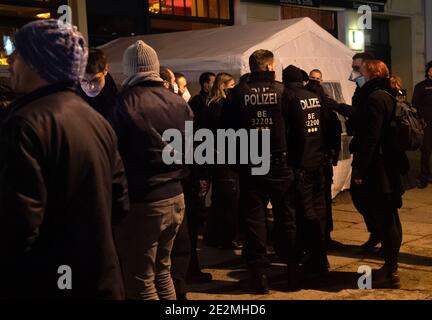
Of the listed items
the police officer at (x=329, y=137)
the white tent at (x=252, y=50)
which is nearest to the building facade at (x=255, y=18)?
the white tent at (x=252, y=50)

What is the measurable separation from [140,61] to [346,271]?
303cm

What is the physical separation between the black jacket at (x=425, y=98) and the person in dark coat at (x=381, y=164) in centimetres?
603

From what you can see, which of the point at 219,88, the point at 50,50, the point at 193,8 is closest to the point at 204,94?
the point at 219,88

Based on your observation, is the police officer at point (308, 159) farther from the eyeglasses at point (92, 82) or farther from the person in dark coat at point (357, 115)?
the eyeglasses at point (92, 82)

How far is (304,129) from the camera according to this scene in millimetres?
5848

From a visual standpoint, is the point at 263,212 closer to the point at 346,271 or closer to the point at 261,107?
the point at 261,107

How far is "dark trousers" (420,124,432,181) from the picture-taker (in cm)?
1153

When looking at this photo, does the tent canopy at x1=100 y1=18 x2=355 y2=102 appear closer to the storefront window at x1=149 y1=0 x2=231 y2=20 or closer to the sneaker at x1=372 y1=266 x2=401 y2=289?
the storefront window at x1=149 y1=0 x2=231 y2=20

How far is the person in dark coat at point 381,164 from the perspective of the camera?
574 cm

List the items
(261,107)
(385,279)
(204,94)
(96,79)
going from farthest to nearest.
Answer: (204,94) < (385,279) < (261,107) < (96,79)

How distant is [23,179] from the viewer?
2432 millimetres

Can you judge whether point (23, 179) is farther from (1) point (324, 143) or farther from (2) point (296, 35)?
(2) point (296, 35)

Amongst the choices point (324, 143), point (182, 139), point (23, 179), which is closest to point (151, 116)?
point (182, 139)
